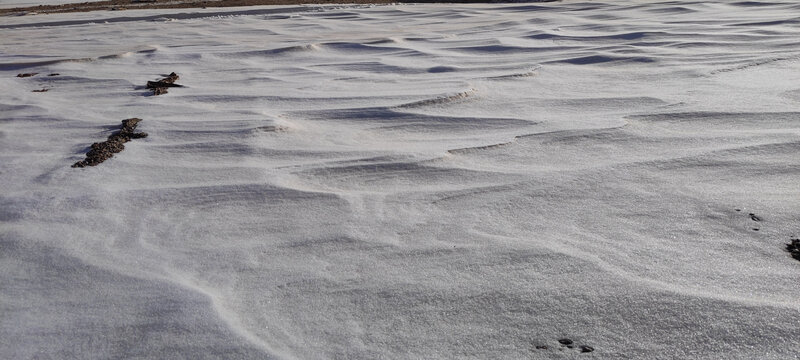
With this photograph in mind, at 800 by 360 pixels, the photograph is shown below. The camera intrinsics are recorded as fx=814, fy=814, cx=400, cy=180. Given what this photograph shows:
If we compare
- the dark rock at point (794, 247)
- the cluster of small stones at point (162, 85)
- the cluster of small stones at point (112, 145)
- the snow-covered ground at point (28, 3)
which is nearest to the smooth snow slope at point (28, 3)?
the snow-covered ground at point (28, 3)

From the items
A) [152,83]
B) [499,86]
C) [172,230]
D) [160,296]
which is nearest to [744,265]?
[160,296]

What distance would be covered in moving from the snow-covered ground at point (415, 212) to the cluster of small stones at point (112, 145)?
0.04 metres

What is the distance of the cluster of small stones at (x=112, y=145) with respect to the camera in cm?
216

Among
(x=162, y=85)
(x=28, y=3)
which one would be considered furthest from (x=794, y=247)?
(x=28, y=3)

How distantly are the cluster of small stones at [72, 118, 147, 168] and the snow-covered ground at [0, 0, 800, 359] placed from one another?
4 centimetres

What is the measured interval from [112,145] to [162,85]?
961mm

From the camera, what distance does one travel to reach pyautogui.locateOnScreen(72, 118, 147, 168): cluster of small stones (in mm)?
2161

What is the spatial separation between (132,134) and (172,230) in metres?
0.82

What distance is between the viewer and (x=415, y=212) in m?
1.72

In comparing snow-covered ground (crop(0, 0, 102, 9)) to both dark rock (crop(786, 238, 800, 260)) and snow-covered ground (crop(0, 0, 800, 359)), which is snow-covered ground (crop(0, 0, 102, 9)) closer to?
snow-covered ground (crop(0, 0, 800, 359))

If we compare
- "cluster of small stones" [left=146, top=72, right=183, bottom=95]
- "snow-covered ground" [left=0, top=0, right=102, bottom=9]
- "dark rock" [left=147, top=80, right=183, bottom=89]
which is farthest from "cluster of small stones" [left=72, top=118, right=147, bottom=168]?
"snow-covered ground" [left=0, top=0, right=102, bottom=9]

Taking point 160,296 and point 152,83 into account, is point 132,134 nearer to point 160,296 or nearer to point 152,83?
point 152,83

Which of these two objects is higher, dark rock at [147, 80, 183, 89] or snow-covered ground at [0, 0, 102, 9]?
dark rock at [147, 80, 183, 89]

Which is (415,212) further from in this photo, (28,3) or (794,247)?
(28,3)
